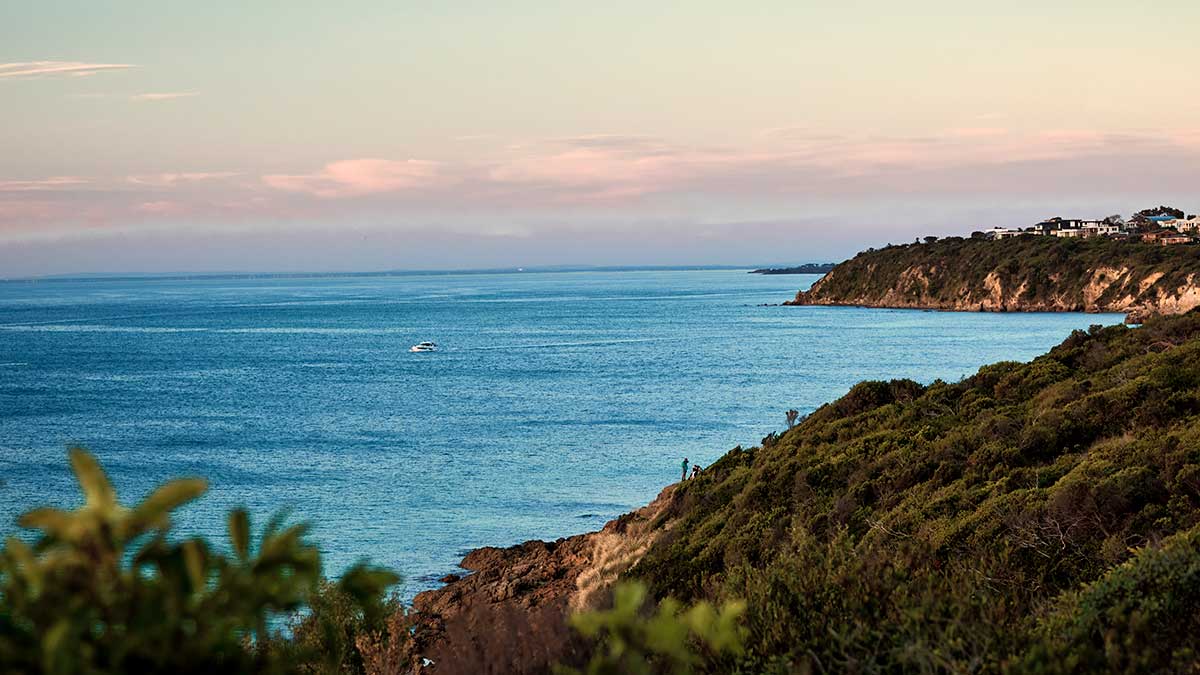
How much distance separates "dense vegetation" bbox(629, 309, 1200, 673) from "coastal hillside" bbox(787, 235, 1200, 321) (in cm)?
8613

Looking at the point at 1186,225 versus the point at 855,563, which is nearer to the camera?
the point at 855,563

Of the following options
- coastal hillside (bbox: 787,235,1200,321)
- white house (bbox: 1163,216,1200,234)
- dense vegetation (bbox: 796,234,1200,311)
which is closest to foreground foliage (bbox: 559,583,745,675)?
coastal hillside (bbox: 787,235,1200,321)

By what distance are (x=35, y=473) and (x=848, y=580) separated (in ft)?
147

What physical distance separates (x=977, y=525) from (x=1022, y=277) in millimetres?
133078

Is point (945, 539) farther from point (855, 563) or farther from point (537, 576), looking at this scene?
point (537, 576)

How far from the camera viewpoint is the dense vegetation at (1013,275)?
123 metres

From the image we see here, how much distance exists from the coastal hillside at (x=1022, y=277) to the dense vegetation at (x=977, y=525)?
283 feet

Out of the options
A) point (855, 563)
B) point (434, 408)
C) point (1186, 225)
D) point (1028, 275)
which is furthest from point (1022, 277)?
point (855, 563)

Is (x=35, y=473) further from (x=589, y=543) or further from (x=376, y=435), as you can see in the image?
(x=589, y=543)

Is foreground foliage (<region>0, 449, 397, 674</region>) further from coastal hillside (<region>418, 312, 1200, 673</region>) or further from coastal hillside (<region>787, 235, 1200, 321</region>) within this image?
coastal hillside (<region>787, 235, 1200, 321</region>)

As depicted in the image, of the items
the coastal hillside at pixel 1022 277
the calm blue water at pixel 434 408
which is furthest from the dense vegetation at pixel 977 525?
the coastal hillside at pixel 1022 277

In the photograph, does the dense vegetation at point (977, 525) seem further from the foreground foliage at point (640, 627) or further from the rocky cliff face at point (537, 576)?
the foreground foliage at point (640, 627)

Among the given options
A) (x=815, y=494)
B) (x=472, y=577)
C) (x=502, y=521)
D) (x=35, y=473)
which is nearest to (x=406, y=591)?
(x=472, y=577)

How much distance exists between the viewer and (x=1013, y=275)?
14188 cm
